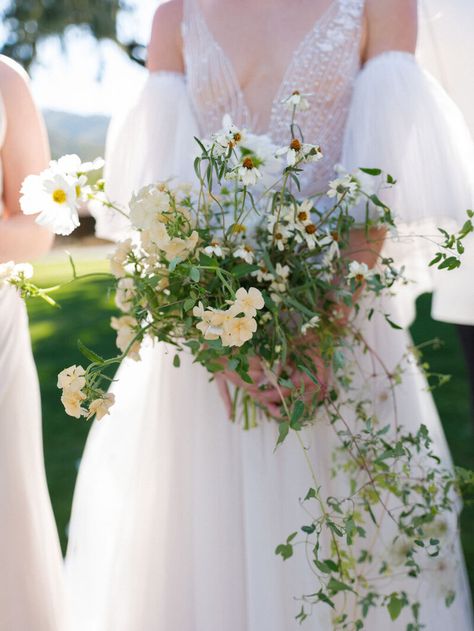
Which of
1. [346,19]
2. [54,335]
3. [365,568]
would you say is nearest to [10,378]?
[365,568]

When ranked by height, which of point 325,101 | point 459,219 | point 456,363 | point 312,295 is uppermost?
point 325,101

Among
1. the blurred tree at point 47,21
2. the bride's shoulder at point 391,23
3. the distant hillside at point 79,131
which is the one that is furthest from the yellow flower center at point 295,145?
the blurred tree at point 47,21

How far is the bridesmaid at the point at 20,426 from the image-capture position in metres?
1.86

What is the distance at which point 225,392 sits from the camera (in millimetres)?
1933

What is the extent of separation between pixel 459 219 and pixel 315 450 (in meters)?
0.63

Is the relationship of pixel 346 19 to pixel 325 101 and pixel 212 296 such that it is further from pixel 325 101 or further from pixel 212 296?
pixel 212 296

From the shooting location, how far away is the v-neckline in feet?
6.29

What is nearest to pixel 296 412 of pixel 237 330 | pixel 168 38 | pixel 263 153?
pixel 237 330

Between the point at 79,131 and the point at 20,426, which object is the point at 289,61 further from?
the point at 79,131

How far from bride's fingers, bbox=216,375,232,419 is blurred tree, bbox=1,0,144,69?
8.92m

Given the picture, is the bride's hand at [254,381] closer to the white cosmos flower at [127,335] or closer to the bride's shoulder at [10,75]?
the white cosmos flower at [127,335]

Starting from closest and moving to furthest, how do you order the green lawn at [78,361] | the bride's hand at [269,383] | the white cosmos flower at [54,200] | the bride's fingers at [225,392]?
the white cosmos flower at [54,200], the bride's hand at [269,383], the bride's fingers at [225,392], the green lawn at [78,361]

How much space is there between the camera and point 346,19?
1901 mm

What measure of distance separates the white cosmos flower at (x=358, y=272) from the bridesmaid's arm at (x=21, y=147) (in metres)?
0.77
